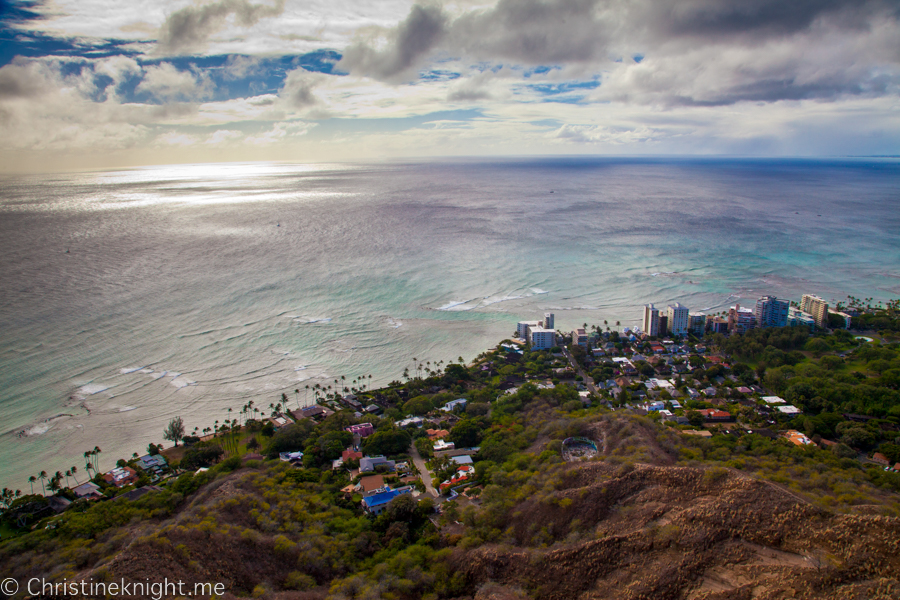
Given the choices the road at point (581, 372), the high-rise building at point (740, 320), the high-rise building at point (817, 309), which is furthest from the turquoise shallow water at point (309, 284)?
the high-rise building at point (817, 309)

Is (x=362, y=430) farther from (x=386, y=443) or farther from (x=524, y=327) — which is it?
(x=524, y=327)

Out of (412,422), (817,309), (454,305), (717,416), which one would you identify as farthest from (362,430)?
(817,309)

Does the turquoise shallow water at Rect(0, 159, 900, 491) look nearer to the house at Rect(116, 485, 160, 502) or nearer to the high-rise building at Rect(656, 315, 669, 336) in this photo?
the high-rise building at Rect(656, 315, 669, 336)

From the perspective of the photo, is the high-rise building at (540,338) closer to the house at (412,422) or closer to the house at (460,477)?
the house at (412,422)

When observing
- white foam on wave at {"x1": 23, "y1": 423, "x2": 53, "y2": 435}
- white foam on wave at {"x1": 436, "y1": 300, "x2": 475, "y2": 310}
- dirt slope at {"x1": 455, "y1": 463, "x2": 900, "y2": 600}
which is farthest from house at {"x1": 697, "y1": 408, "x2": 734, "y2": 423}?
white foam on wave at {"x1": 23, "y1": 423, "x2": 53, "y2": 435}

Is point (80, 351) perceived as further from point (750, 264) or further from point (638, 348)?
point (750, 264)
